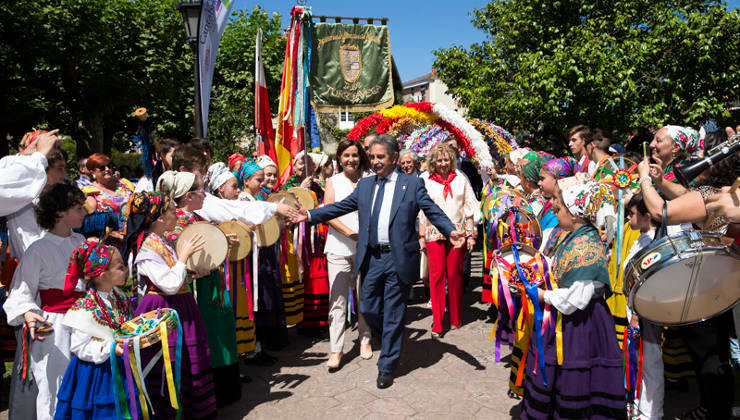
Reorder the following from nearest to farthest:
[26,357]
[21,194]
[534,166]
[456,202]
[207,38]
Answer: [26,357], [21,194], [534,166], [456,202], [207,38]

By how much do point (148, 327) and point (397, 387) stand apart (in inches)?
92.9

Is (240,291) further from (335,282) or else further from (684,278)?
(684,278)

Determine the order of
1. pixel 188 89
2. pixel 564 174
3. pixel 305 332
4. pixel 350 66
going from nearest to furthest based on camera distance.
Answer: pixel 564 174, pixel 305 332, pixel 350 66, pixel 188 89

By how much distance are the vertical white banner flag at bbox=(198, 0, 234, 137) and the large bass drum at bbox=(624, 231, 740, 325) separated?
5.07m

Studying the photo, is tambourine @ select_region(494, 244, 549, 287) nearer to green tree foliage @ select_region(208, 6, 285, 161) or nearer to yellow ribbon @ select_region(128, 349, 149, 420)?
yellow ribbon @ select_region(128, 349, 149, 420)

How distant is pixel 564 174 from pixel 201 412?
11.2ft

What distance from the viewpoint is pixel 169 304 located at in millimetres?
3523

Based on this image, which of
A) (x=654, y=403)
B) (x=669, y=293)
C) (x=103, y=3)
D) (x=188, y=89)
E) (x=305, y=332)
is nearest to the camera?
(x=669, y=293)

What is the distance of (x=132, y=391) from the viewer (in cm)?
293

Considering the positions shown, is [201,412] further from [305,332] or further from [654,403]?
[654,403]

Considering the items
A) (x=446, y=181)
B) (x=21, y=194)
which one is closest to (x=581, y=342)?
(x=446, y=181)

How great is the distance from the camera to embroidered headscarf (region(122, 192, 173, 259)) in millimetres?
3352

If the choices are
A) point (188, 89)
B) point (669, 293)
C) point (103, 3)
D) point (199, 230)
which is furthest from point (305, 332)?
point (188, 89)

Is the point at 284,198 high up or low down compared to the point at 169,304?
up
